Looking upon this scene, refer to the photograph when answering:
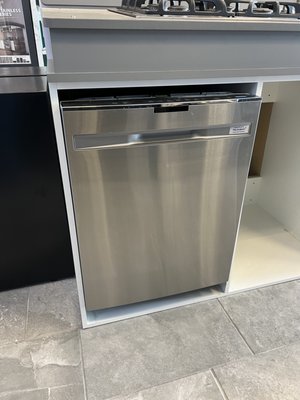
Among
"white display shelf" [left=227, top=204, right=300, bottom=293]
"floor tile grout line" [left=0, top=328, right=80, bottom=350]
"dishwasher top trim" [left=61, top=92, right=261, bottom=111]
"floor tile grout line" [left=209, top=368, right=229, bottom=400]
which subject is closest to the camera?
"dishwasher top trim" [left=61, top=92, right=261, bottom=111]

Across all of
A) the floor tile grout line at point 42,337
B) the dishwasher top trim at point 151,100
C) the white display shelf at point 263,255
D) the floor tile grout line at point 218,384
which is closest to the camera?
the dishwasher top trim at point 151,100

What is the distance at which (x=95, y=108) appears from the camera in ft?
2.59

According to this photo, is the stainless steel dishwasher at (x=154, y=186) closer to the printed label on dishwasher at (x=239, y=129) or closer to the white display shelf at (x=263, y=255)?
the printed label on dishwasher at (x=239, y=129)

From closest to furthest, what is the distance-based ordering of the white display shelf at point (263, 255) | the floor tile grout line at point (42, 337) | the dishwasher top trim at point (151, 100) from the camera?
the dishwasher top trim at point (151, 100), the floor tile grout line at point (42, 337), the white display shelf at point (263, 255)

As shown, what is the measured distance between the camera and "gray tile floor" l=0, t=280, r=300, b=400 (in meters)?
0.96

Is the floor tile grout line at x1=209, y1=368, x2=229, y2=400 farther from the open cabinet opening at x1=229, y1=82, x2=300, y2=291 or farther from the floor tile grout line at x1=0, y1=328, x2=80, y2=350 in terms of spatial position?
the floor tile grout line at x1=0, y1=328, x2=80, y2=350

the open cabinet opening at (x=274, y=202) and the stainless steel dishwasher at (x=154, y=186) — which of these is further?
the open cabinet opening at (x=274, y=202)

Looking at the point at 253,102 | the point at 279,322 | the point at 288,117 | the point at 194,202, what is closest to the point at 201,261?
the point at 194,202

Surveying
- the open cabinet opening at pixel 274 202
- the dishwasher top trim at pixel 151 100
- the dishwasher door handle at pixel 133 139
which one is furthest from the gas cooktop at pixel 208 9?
the open cabinet opening at pixel 274 202

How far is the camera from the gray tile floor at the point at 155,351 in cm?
96

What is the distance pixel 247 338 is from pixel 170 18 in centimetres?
109

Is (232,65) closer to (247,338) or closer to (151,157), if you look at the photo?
(151,157)

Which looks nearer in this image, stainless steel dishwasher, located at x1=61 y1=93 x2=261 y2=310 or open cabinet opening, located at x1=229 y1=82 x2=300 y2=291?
stainless steel dishwasher, located at x1=61 y1=93 x2=261 y2=310

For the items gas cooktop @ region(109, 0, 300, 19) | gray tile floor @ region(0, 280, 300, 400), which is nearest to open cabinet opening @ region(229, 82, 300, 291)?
gray tile floor @ region(0, 280, 300, 400)
